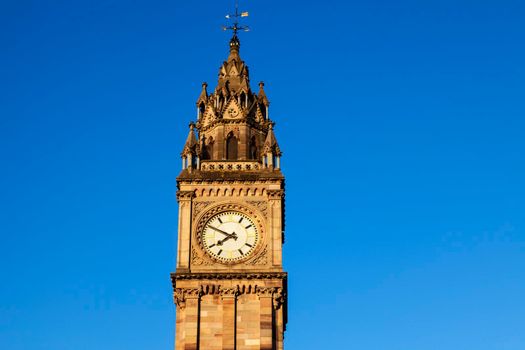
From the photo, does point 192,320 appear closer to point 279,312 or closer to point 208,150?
point 279,312

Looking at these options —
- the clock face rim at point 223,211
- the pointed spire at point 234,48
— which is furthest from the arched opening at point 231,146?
the pointed spire at point 234,48

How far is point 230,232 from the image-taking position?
60500mm

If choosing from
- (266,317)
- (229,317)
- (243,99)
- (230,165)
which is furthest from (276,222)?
(243,99)

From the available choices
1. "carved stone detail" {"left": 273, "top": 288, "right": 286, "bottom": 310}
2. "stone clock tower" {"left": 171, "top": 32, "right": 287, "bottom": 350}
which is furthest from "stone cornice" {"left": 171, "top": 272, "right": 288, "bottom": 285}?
"carved stone detail" {"left": 273, "top": 288, "right": 286, "bottom": 310}

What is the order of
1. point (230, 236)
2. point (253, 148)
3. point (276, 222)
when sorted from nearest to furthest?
point (230, 236) → point (276, 222) → point (253, 148)

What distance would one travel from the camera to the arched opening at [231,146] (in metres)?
64.0

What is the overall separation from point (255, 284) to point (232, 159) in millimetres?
7634

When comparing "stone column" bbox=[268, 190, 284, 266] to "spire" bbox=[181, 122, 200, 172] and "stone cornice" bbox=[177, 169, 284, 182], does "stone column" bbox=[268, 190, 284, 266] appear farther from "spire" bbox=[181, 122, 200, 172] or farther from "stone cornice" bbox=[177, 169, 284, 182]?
"spire" bbox=[181, 122, 200, 172]

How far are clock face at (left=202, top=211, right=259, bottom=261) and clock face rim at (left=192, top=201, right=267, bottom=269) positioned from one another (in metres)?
0.14

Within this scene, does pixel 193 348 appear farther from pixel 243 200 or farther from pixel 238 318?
pixel 243 200

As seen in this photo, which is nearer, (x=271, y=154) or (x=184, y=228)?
(x=184, y=228)

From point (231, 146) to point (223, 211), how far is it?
479cm

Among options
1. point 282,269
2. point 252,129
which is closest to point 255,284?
point 282,269

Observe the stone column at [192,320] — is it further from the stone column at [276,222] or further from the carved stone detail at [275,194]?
the carved stone detail at [275,194]
